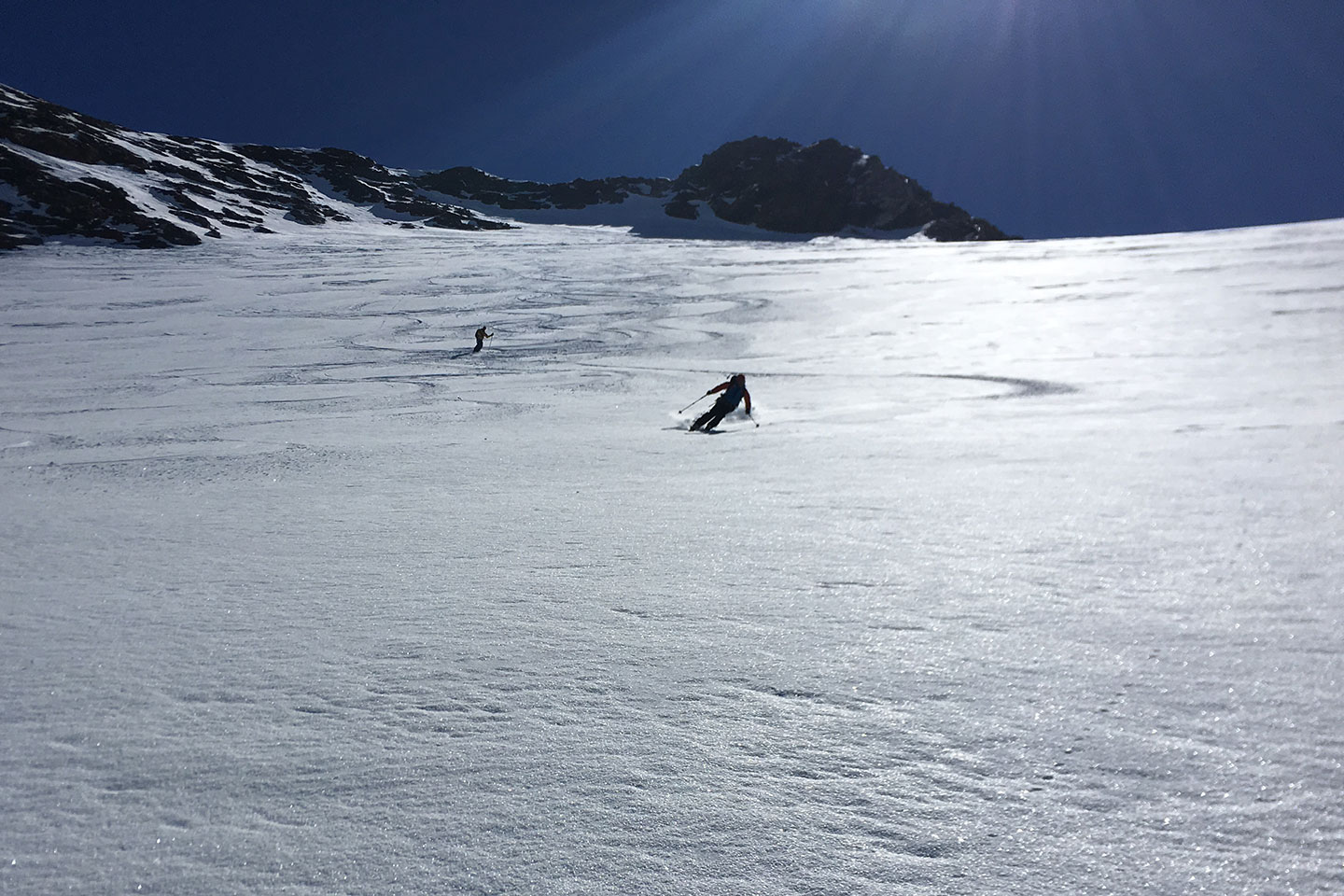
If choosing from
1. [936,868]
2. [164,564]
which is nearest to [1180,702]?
[936,868]

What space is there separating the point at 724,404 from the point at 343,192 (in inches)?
3309

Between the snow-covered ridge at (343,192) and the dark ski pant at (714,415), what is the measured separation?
4017 centimetres

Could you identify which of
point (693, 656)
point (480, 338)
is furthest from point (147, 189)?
point (693, 656)

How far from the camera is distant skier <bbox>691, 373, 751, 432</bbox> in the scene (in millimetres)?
7457

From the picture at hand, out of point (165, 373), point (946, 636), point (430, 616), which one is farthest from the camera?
point (165, 373)

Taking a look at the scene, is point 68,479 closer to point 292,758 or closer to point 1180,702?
point 292,758

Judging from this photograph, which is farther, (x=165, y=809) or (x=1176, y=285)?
(x=1176, y=285)

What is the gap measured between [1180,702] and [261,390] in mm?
11631

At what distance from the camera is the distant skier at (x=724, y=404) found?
7.46m

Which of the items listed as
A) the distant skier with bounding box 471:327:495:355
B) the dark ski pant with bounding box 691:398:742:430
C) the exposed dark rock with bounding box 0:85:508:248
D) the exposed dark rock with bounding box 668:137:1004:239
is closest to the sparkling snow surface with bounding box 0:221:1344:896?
the dark ski pant with bounding box 691:398:742:430

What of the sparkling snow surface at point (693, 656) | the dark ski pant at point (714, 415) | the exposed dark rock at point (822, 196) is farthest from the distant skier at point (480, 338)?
the exposed dark rock at point (822, 196)

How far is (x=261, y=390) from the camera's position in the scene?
10.5 m

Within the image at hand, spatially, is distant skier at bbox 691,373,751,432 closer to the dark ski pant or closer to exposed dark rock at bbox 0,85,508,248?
the dark ski pant

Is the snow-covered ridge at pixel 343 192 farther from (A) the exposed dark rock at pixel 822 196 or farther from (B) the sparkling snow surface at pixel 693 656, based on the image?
(B) the sparkling snow surface at pixel 693 656
